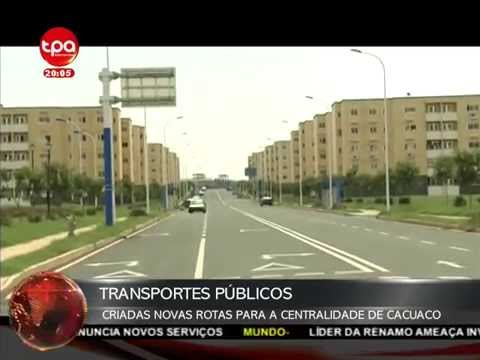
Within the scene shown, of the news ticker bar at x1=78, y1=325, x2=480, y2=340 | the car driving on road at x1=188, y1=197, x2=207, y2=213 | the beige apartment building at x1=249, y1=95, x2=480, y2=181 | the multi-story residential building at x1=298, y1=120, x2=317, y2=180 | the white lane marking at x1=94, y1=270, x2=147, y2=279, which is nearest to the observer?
the news ticker bar at x1=78, y1=325, x2=480, y2=340

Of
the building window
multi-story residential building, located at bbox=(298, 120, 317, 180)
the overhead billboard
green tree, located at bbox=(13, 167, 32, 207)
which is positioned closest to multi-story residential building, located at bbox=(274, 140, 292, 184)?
multi-story residential building, located at bbox=(298, 120, 317, 180)

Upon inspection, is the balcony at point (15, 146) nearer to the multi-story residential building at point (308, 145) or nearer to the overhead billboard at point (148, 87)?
the overhead billboard at point (148, 87)

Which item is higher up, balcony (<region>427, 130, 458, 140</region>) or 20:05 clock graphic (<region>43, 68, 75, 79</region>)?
20:05 clock graphic (<region>43, 68, 75, 79</region>)

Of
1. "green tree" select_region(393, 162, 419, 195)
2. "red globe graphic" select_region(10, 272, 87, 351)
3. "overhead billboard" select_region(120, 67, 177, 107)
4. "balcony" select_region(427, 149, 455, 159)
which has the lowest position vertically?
"red globe graphic" select_region(10, 272, 87, 351)

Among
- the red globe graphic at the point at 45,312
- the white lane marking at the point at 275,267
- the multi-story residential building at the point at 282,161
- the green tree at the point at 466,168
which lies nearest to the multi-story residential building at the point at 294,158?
the multi-story residential building at the point at 282,161

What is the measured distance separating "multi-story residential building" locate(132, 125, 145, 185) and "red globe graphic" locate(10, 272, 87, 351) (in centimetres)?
107

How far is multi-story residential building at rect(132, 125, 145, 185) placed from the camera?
3.32 metres

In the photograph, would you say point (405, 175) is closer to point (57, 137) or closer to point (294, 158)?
A: point (294, 158)

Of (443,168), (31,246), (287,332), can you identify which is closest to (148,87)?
(287,332)

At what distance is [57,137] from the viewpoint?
324cm

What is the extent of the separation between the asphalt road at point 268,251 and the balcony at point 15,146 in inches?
21.9

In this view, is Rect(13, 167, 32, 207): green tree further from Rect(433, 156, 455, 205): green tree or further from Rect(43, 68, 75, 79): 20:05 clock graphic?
Rect(433, 156, 455, 205): green tree

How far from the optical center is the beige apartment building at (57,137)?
2.76 metres
